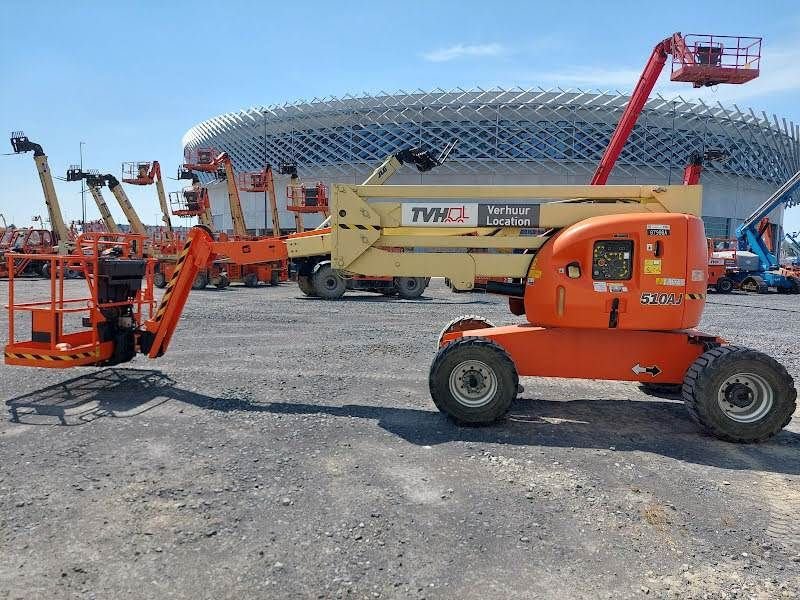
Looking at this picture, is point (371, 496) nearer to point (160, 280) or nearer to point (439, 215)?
point (439, 215)

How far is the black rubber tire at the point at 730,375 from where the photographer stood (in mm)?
5660

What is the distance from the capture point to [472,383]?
6172 mm

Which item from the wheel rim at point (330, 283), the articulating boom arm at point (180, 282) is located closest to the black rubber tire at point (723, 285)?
the wheel rim at point (330, 283)

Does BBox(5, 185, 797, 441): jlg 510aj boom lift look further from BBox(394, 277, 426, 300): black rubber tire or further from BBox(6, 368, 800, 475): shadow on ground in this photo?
BBox(394, 277, 426, 300): black rubber tire

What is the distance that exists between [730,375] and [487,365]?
248 cm

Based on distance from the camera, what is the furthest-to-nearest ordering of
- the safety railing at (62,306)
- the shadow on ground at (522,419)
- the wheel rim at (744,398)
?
the safety railing at (62,306) < the wheel rim at (744,398) < the shadow on ground at (522,419)

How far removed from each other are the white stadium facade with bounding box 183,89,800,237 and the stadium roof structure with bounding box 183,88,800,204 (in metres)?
0.09

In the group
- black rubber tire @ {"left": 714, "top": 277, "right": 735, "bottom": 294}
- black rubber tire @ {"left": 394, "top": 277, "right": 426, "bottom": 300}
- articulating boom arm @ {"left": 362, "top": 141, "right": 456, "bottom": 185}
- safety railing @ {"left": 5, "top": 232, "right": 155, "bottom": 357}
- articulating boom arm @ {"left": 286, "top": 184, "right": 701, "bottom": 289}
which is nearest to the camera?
articulating boom arm @ {"left": 286, "top": 184, "right": 701, "bottom": 289}

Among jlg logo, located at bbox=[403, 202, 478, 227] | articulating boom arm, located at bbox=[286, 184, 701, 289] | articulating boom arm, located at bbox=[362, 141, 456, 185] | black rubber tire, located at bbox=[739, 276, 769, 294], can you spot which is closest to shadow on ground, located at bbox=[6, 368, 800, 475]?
articulating boom arm, located at bbox=[286, 184, 701, 289]

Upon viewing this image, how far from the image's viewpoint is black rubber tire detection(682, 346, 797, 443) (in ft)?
18.6

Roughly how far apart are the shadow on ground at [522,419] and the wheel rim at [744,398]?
321 mm

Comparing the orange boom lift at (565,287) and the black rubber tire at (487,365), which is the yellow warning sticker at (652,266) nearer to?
the orange boom lift at (565,287)

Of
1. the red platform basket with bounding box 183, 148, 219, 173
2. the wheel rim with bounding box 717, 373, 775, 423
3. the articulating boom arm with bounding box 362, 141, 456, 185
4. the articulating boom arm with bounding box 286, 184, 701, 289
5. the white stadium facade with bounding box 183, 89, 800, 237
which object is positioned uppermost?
the white stadium facade with bounding box 183, 89, 800, 237

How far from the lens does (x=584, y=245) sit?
606 centimetres
